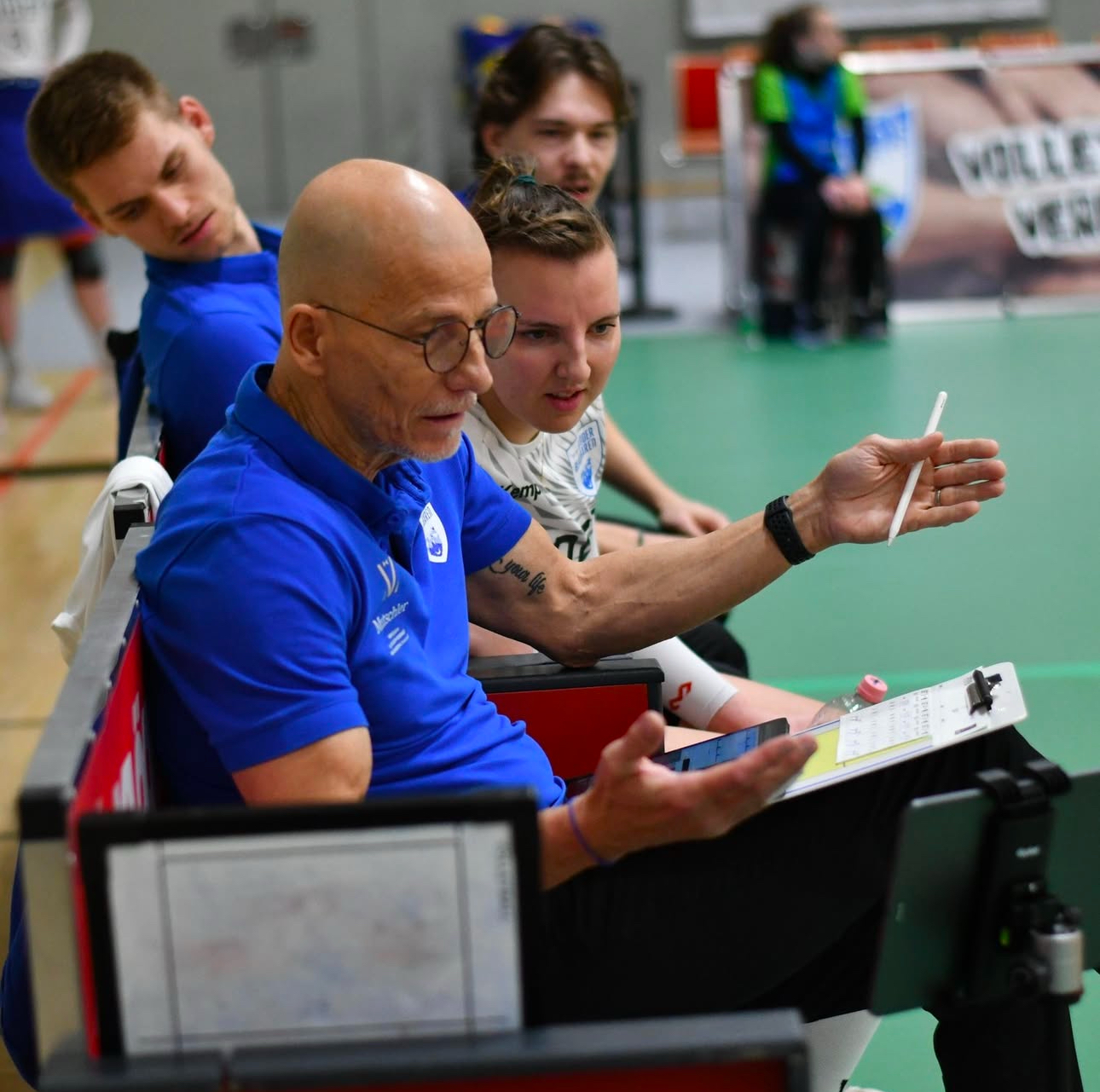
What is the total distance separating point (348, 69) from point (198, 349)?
9.79m

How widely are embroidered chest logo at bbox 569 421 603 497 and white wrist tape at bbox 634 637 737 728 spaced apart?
0.90 feet

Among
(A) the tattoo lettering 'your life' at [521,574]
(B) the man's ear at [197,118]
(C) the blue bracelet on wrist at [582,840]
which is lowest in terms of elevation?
(C) the blue bracelet on wrist at [582,840]

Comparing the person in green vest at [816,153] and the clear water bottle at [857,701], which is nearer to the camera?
the clear water bottle at [857,701]

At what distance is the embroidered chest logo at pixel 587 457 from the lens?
241 cm

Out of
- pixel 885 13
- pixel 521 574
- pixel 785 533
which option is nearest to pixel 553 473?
pixel 521 574

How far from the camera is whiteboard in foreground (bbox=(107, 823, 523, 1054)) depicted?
1232 millimetres

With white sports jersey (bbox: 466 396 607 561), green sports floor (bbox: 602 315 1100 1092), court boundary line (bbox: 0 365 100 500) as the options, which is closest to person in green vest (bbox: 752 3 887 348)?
green sports floor (bbox: 602 315 1100 1092)

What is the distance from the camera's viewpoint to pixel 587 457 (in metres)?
2.46

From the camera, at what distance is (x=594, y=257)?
6.95ft

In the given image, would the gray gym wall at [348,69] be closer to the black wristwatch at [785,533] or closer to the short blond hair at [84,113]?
the short blond hair at [84,113]

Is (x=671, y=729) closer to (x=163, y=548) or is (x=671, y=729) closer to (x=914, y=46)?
(x=163, y=548)

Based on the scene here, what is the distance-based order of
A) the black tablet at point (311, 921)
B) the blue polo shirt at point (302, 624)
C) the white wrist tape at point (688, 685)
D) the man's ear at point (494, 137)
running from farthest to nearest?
the man's ear at point (494, 137) → the white wrist tape at point (688, 685) → the blue polo shirt at point (302, 624) → the black tablet at point (311, 921)

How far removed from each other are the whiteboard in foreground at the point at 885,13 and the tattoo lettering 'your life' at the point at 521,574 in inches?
400

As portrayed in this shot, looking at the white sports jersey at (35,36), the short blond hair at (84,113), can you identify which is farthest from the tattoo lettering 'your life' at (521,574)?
the white sports jersey at (35,36)
